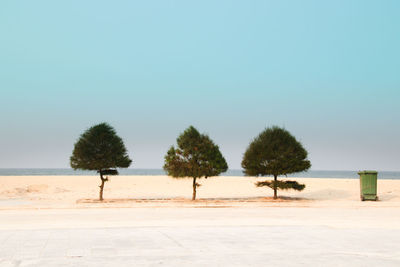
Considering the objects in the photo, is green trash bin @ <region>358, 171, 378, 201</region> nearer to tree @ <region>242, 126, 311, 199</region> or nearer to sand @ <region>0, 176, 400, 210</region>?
sand @ <region>0, 176, 400, 210</region>

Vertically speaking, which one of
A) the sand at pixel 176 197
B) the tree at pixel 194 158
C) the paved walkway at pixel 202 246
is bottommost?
the sand at pixel 176 197

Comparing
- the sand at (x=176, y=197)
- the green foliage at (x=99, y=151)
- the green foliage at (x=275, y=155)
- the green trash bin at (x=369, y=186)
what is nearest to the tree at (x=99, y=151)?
the green foliage at (x=99, y=151)

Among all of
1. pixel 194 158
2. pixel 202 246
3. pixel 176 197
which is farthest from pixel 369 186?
pixel 202 246

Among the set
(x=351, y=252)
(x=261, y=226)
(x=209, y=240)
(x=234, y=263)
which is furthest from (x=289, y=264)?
(x=261, y=226)

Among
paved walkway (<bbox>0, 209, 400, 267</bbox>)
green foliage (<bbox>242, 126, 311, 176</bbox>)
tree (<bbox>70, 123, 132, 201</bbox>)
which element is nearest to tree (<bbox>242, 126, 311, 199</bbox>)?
green foliage (<bbox>242, 126, 311, 176</bbox>)

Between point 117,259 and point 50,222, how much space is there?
29.3ft

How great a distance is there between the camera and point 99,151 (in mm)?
32750

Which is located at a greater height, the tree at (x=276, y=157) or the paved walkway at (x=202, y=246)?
the tree at (x=276, y=157)

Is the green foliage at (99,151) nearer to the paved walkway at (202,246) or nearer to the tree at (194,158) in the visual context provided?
the tree at (194,158)

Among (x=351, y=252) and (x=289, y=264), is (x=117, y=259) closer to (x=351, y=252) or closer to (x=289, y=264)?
(x=289, y=264)

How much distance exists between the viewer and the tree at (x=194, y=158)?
3287cm

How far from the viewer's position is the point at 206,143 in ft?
110

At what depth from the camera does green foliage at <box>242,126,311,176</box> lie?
33.3m

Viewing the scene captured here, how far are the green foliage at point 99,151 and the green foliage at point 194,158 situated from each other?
3.41 metres
